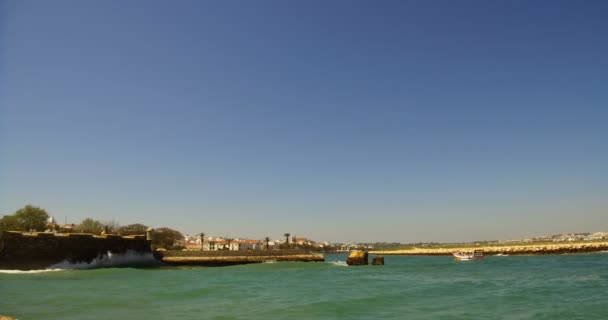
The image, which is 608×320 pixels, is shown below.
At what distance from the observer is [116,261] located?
47.3 metres

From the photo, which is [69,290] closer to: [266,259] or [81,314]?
[81,314]

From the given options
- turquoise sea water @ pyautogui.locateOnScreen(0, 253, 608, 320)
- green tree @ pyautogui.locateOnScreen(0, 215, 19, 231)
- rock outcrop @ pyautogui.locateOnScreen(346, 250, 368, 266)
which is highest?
green tree @ pyautogui.locateOnScreen(0, 215, 19, 231)

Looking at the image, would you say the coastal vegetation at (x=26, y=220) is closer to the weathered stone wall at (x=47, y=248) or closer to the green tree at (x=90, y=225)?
the green tree at (x=90, y=225)

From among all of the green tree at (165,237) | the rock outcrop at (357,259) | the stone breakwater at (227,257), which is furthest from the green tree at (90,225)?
the rock outcrop at (357,259)

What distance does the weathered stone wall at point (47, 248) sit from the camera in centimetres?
3740

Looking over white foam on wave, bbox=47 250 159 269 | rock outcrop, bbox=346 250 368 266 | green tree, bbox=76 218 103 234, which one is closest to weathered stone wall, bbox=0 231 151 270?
white foam on wave, bbox=47 250 159 269

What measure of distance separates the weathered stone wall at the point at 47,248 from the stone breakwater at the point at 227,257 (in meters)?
12.2

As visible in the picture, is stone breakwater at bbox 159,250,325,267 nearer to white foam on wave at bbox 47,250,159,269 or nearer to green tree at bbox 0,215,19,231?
white foam on wave at bbox 47,250,159,269

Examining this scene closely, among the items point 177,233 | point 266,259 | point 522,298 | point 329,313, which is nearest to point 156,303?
point 329,313

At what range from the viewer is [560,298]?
58.8 ft

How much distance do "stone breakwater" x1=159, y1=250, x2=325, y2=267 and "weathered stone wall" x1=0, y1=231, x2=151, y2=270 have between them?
12.2m

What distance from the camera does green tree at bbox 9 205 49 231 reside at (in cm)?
6912

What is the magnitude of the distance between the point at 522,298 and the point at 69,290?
2274 centimetres

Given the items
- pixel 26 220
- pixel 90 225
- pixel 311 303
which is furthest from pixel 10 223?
pixel 311 303
